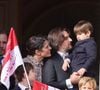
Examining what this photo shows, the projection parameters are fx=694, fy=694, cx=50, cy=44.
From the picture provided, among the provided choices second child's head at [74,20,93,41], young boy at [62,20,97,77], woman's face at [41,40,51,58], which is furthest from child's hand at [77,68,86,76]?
woman's face at [41,40,51,58]

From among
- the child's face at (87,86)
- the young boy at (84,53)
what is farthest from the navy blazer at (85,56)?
the child's face at (87,86)

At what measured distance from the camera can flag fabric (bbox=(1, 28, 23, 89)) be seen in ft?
21.9

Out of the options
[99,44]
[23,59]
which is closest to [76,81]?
[23,59]

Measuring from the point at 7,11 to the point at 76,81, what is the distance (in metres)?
2.68

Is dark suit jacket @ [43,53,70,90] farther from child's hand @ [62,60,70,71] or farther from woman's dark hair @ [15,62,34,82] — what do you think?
woman's dark hair @ [15,62,34,82]

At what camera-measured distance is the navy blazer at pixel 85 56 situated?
21.8ft

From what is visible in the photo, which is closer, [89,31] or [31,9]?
[89,31]

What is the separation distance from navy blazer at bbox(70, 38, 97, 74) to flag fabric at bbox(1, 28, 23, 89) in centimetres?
53

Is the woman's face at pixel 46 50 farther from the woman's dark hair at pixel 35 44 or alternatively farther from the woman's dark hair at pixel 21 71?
the woman's dark hair at pixel 21 71

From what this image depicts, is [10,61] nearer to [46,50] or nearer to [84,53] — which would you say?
[46,50]

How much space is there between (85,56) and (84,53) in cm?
4

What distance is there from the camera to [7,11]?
9094 mm

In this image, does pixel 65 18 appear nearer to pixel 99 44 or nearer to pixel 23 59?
pixel 99 44

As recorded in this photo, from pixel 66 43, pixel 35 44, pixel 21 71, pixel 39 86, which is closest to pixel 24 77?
pixel 21 71
